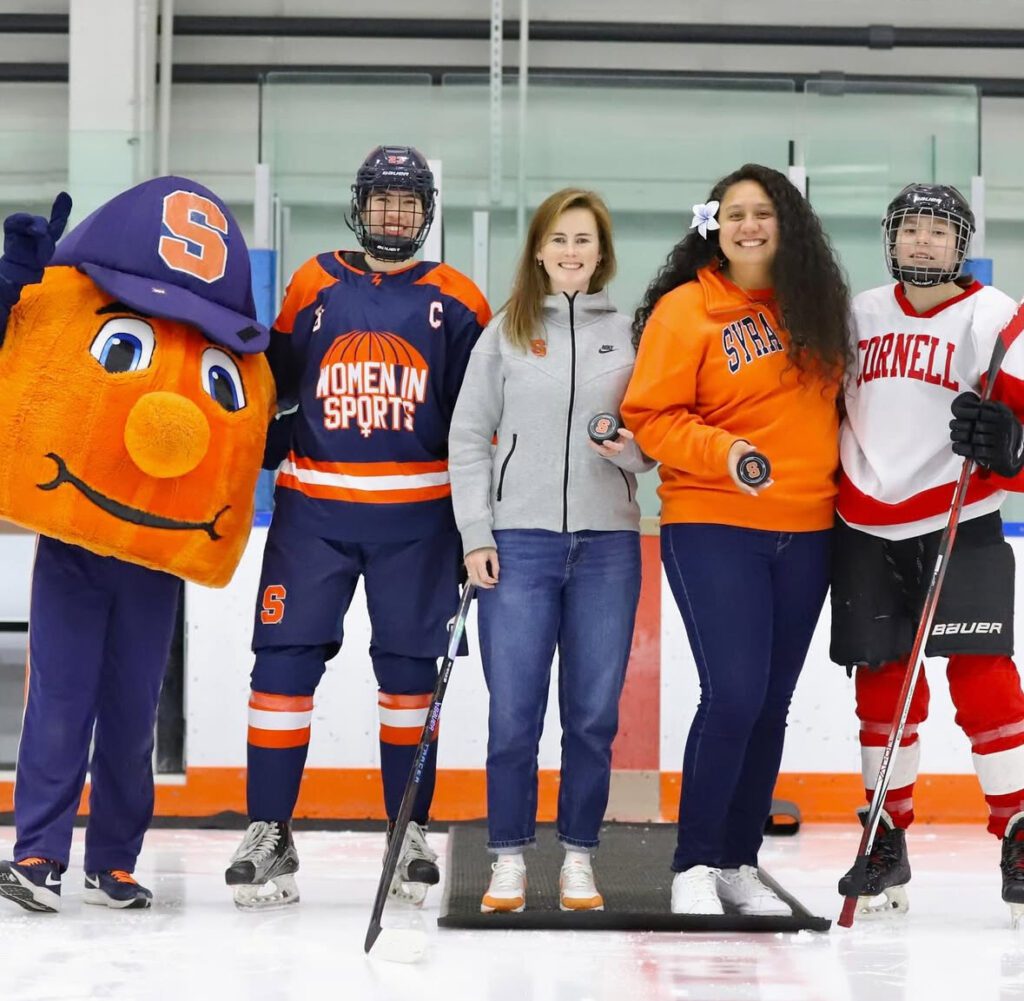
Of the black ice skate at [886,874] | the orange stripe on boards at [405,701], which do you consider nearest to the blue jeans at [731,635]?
the black ice skate at [886,874]

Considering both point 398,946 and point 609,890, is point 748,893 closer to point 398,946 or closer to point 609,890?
point 609,890

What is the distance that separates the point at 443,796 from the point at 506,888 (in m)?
1.36

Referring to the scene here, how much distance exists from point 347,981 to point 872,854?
1.01 meters

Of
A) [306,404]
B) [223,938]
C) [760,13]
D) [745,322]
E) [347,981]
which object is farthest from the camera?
[760,13]

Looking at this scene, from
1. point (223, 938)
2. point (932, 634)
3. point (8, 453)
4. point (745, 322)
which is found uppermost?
point (745, 322)

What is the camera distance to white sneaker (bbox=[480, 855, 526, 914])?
2471mm

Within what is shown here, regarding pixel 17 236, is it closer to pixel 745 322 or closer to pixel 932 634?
pixel 745 322

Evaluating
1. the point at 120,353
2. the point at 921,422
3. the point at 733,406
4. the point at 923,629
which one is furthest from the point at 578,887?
the point at 120,353

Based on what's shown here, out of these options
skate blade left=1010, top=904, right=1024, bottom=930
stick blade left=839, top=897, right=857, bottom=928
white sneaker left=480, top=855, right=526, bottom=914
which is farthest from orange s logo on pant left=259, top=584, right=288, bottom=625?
skate blade left=1010, top=904, right=1024, bottom=930

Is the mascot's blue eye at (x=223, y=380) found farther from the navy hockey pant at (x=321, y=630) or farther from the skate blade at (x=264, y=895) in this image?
the skate blade at (x=264, y=895)

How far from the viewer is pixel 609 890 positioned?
9.12 ft

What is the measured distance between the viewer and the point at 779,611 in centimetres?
252

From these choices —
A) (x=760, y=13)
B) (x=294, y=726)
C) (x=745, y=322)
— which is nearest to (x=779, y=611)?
(x=745, y=322)

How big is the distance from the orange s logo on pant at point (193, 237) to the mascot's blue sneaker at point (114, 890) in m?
1.04
